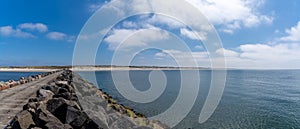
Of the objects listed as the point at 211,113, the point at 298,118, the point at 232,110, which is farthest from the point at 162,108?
the point at 298,118

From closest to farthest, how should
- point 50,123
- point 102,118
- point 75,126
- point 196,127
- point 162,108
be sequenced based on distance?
point 50,123, point 75,126, point 102,118, point 196,127, point 162,108

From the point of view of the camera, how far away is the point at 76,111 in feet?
24.2

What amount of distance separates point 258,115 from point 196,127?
7.76 m

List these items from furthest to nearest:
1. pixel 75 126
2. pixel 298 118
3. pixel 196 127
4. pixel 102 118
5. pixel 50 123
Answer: pixel 298 118
pixel 196 127
pixel 102 118
pixel 75 126
pixel 50 123

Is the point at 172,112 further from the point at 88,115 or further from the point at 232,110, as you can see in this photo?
the point at 88,115

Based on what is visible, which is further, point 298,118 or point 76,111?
point 298,118

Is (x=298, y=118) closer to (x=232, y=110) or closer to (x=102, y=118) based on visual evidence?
(x=232, y=110)

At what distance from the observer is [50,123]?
631cm

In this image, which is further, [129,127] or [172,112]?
[172,112]

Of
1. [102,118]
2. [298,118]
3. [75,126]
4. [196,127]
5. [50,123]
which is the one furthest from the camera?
[298,118]

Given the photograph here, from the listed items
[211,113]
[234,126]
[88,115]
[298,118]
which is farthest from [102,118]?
[298,118]

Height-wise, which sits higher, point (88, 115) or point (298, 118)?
point (88, 115)

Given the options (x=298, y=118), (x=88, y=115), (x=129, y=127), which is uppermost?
(x=88, y=115)

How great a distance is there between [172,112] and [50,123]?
15.3 meters
